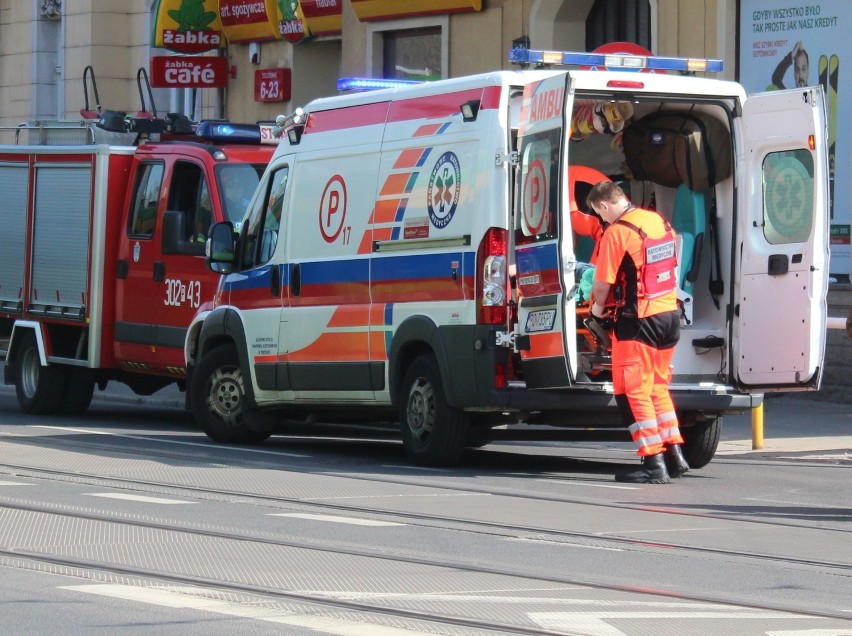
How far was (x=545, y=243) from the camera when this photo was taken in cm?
1089

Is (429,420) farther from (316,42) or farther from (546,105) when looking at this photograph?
(316,42)

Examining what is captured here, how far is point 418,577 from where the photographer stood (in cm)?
750

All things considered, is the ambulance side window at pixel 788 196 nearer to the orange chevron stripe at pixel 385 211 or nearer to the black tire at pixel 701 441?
the black tire at pixel 701 441

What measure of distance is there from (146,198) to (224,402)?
2736 millimetres

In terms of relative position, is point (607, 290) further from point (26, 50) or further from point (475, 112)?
point (26, 50)

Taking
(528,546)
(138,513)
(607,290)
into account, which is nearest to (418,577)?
(528,546)

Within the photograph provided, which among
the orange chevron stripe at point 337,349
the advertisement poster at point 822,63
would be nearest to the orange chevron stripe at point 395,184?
the orange chevron stripe at point 337,349

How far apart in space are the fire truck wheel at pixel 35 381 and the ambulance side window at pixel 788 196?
758cm

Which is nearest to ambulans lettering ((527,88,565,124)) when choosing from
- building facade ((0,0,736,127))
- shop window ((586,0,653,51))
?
building facade ((0,0,736,127))

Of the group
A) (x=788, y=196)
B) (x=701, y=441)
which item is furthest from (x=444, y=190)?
(x=701, y=441)

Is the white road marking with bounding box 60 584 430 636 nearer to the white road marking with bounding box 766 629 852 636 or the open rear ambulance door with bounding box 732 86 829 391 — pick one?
the white road marking with bounding box 766 629 852 636

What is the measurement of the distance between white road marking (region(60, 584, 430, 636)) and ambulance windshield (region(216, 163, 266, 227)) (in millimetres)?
8225

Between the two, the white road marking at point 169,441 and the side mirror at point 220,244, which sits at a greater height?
the side mirror at point 220,244

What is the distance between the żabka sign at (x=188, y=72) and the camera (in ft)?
87.5
